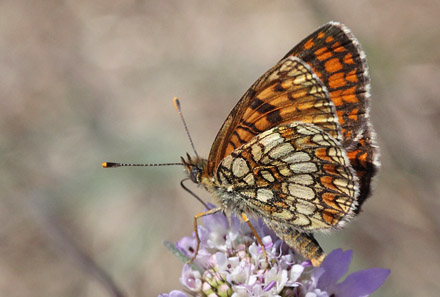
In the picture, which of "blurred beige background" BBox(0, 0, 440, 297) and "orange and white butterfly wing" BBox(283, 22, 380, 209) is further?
"blurred beige background" BBox(0, 0, 440, 297)

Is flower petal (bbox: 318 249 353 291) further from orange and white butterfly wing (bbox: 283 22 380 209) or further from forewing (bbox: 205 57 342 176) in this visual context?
forewing (bbox: 205 57 342 176)

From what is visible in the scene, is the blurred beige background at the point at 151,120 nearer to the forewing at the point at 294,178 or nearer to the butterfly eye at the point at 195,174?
the butterfly eye at the point at 195,174

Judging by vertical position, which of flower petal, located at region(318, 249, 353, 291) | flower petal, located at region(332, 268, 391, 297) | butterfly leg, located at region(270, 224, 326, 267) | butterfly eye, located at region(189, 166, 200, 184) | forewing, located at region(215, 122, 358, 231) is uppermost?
butterfly eye, located at region(189, 166, 200, 184)

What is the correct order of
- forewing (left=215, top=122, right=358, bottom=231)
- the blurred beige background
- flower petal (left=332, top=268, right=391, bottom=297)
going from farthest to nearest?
the blurred beige background, flower petal (left=332, top=268, right=391, bottom=297), forewing (left=215, top=122, right=358, bottom=231)

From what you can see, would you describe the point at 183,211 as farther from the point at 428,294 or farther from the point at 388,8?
the point at 388,8

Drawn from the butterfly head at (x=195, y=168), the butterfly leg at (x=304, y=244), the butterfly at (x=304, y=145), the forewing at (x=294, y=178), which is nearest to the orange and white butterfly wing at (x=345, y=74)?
the butterfly at (x=304, y=145)

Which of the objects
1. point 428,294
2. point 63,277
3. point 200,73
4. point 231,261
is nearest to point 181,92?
point 200,73

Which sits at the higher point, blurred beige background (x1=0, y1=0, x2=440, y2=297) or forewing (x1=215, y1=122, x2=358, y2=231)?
blurred beige background (x1=0, y1=0, x2=440, y2=297)

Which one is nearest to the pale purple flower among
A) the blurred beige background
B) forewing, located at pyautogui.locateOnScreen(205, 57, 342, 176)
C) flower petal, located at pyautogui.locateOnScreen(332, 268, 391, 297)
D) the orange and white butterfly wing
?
flower petal, located at pyautogui.locateOnScreen(332, 268, 391, 297)
